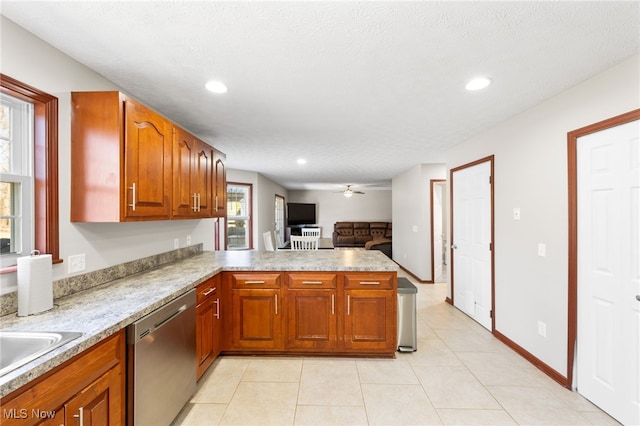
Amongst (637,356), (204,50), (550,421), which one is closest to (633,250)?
(637,356)

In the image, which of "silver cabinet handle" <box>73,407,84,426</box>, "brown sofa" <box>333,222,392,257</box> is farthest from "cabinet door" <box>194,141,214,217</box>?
"brown sofa" <box>333,222,392,257</box>

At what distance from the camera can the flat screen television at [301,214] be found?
10312 millimetres

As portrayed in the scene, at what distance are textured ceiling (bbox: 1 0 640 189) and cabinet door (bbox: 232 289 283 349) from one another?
181 centimetres

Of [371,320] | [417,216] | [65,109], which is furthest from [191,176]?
[417,216]

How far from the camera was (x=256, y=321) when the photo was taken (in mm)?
2689

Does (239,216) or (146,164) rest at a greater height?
(146,164)

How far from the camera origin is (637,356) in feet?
5.83

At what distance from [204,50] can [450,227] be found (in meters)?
3.88

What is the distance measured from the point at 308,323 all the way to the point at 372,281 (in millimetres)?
730

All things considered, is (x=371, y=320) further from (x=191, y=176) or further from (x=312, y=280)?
(x=191, y=176)

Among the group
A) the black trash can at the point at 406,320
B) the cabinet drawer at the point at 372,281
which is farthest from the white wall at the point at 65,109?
the black trash can at the point at 406,320

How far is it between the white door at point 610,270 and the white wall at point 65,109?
3552mm

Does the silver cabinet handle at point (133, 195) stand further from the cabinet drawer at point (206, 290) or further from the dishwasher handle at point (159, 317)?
the cabinet drawer at point (206, 290)

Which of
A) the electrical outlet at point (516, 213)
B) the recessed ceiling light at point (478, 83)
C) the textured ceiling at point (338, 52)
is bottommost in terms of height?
the electrical outlet at point (516, 213)
